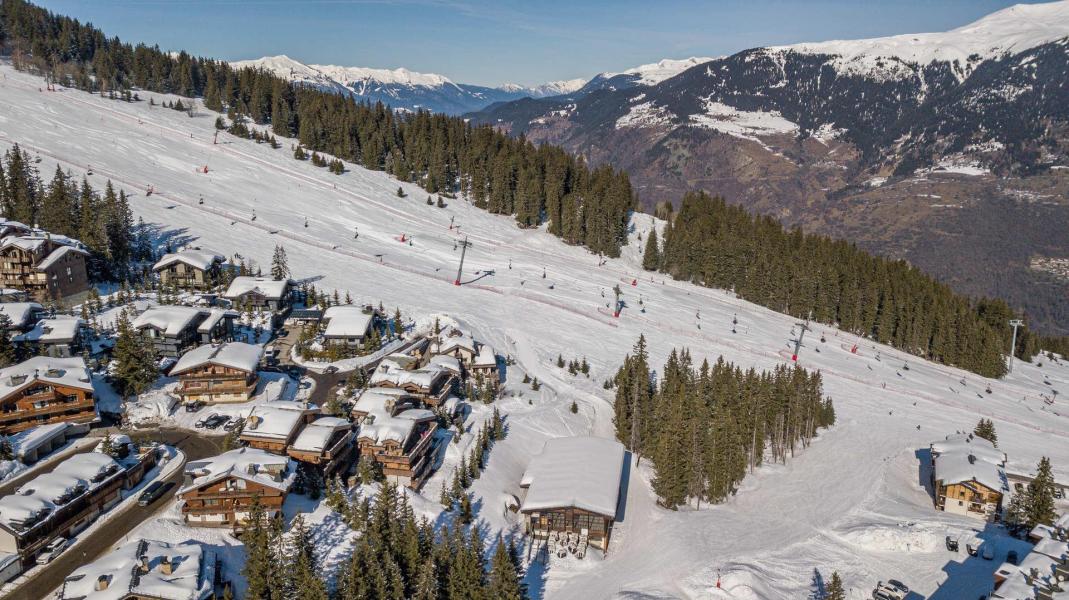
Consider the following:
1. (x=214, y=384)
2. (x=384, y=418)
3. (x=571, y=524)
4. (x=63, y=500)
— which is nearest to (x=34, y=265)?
(x=214, y=384)

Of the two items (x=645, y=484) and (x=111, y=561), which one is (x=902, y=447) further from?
(x=111, y=561)

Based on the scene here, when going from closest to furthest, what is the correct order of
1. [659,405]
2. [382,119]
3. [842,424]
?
[659,405], [842,424], [382,119]

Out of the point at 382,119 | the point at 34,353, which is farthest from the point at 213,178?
the point at 34,353

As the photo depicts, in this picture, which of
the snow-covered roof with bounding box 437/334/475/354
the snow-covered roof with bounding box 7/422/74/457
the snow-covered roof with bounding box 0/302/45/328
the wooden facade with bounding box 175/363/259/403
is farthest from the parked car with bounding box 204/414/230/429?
the snow-covered roof with bounding box 437/334/475/354

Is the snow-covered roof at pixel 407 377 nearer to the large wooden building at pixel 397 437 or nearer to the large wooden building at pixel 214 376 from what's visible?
the large wooden building at pixel 397 437

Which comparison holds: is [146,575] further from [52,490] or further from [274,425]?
[274,425]

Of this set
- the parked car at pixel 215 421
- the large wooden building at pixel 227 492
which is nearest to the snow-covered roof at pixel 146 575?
the large wooden building at pixel 227 492
